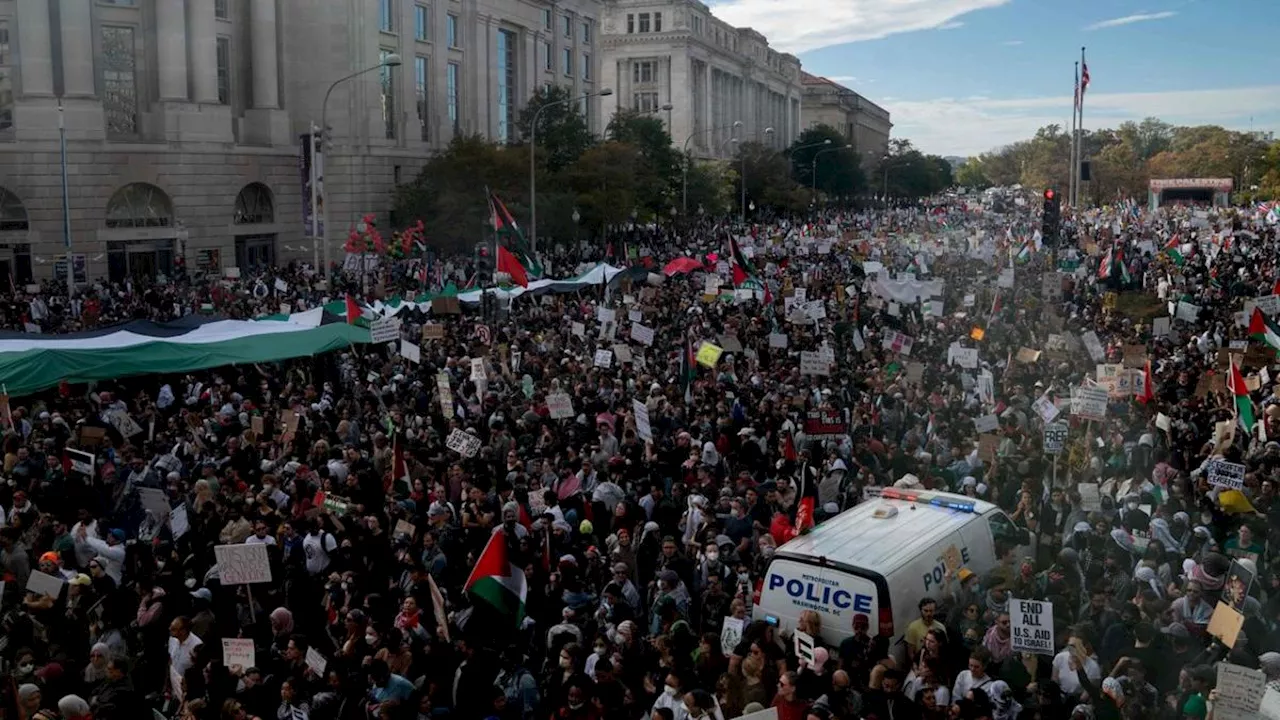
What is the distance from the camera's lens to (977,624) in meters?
10.4

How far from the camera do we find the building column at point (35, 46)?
45.7 m

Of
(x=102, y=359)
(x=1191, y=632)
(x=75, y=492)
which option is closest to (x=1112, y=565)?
(x=1191, y=632)

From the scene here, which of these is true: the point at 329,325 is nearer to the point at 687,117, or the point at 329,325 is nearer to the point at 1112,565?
the point at 1112,565

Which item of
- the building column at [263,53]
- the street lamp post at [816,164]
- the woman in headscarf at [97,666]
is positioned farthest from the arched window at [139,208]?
the street lamp post at [816,164]

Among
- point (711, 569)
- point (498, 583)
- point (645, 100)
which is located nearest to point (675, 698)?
point (498, 583)

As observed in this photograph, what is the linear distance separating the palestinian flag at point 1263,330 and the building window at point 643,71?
9232 centimetres

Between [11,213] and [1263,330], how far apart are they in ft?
139

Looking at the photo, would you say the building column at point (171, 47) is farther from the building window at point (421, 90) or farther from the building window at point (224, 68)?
the building window at point (421, 90)

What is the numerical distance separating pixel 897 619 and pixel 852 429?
9251mm

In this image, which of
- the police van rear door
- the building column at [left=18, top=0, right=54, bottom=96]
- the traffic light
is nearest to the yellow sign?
the police van rear door

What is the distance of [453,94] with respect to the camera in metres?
67.8

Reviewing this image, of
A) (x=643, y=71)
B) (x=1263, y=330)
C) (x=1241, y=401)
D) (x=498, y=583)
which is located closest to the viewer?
(x=498, y=583)

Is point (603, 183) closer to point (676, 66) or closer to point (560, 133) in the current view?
point (560, 133)

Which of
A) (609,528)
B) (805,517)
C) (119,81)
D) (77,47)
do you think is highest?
(77,47)
